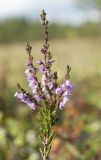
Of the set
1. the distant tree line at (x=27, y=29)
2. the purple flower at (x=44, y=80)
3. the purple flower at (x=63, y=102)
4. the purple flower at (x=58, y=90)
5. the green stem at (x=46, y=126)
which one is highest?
Result: the distant tree line at (x=27, y=29)

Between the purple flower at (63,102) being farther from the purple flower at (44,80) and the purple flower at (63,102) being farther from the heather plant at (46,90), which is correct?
the purple flower at (44,80)

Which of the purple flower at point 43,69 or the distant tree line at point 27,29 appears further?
the distant tree line at point 27,29

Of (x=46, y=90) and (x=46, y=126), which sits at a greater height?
(x=46, y=90)

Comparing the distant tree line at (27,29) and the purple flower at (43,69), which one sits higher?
the distant tree line at (27,29)

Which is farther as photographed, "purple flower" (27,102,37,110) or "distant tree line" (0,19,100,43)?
"distant tree line" (0,19,100,43)

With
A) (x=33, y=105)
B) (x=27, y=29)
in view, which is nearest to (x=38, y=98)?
(x=33, y=105)

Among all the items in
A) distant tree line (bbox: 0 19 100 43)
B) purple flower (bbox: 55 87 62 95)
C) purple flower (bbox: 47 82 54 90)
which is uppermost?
distant tree line (bbox: 0 19 100 43)

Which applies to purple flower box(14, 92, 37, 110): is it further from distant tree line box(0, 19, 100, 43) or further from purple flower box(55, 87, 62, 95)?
distant tree line box(0, 19, 100, 43)

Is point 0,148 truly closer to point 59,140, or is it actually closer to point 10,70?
point 59,140

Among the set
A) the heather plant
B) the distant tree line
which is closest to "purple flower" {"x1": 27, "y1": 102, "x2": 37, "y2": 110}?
the heather plant

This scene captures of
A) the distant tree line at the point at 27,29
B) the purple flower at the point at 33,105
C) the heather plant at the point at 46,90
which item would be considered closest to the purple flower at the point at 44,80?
the heather plant at the point at 46,90

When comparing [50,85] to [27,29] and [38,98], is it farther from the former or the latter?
[27,29]
